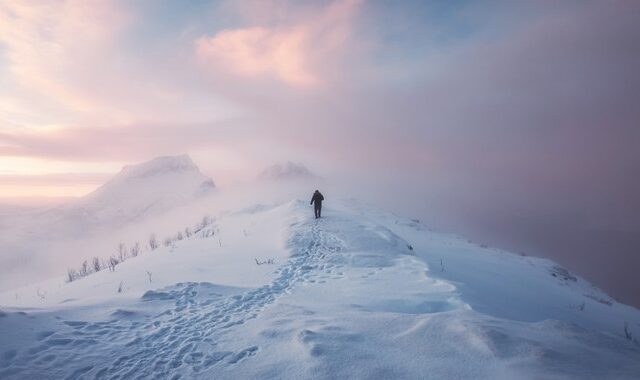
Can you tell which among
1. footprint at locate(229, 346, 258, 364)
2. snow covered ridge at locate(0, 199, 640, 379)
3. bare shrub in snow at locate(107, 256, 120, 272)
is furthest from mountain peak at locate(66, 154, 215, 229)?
footprint at locate(229, 346, 258, 364)

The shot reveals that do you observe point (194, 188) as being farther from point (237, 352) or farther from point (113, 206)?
point (237, 352)

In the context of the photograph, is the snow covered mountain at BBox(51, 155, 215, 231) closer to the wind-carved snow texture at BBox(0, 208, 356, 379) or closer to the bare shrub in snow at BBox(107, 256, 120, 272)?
the bare shrub in snow at BBox(107, 256, 120, 272)

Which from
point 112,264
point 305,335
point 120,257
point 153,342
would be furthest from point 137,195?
point 305,335

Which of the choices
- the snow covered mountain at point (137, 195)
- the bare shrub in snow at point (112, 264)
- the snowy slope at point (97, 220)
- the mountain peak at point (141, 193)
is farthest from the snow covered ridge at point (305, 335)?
the mountain peak at point (141, 193)

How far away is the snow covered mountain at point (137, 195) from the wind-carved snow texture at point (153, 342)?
16197cm

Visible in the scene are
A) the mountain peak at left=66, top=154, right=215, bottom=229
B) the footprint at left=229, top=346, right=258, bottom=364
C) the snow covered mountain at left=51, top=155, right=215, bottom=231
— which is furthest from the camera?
the mountain peak at left=66, top=154, right=215, bottom=229

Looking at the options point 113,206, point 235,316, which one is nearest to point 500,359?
point 235,316

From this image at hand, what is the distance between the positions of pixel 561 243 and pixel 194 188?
219 m

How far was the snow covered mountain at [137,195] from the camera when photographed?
5778 inches

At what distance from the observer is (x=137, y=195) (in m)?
173

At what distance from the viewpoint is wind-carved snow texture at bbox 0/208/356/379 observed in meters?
3.56

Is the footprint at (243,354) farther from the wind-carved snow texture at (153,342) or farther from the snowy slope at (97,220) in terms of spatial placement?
the snowy slope at (97,220)

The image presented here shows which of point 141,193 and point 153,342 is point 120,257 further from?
point 141,193

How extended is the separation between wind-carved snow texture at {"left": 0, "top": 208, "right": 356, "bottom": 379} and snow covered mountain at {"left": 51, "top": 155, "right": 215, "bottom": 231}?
162m
